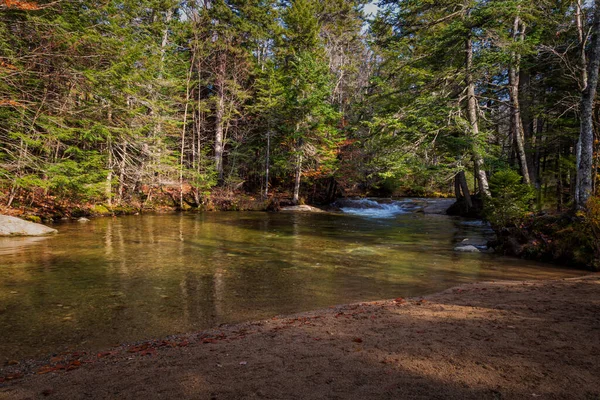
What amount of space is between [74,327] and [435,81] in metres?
17.5

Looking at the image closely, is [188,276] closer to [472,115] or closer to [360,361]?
[360,361]

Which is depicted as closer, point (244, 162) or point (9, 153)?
point (9, 153)

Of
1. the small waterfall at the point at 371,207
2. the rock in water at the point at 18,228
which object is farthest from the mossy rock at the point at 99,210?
the small waterfall at the point at 371,207

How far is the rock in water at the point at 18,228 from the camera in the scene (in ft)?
36.1

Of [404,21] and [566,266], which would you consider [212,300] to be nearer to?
[566,266]

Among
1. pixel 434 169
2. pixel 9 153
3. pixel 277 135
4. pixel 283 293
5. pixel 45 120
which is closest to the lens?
pixel 283 293

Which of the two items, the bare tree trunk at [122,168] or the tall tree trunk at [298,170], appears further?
the tall tree trunk at [298,170]

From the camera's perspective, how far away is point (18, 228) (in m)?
11.2

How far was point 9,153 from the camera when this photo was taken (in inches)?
490

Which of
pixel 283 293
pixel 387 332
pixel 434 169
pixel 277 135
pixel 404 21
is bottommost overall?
pixel 283 293

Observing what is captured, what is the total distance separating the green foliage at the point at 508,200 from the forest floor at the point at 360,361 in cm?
657

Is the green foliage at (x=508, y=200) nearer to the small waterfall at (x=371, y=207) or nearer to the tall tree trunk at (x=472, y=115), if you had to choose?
the tall tree trunk at (x=472, y=115)

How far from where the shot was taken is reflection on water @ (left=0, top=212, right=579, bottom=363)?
175 inches

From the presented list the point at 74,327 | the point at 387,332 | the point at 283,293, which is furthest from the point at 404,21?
the point at 74,327
